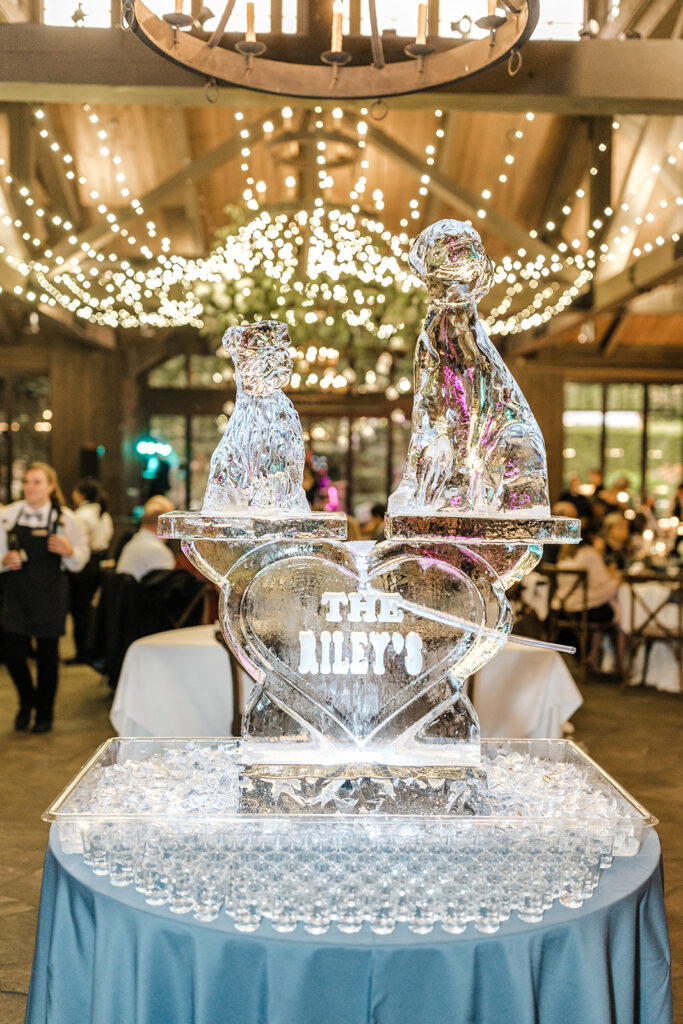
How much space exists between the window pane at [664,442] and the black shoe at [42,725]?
11503mm

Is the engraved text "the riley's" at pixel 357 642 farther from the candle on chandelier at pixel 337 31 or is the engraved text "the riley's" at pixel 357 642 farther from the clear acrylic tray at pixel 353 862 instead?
the candle on chandelier at pixel 337 31

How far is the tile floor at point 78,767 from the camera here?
2.99 metres

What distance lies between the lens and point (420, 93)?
5.06 m

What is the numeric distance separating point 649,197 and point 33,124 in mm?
6183

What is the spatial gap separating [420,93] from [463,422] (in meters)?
3.80

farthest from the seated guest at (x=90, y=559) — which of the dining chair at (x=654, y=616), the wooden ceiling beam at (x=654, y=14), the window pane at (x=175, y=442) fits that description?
the window pane at (x=175, y=442)

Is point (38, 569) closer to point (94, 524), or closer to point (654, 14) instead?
point (94, 524)

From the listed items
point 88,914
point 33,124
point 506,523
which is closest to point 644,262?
point 33,124

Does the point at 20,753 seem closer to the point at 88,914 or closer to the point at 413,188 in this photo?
the point at 88,914

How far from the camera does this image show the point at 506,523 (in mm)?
1804

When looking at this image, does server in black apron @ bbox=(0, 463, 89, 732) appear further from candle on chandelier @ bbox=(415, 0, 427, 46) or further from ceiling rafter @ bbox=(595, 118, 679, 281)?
ceiling rafter @ bbox=(595, 118, 679, 281)

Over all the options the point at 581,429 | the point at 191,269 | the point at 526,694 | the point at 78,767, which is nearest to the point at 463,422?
the point at 526,694

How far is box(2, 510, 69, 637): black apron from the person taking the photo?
5.19m

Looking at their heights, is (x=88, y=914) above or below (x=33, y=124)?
below
